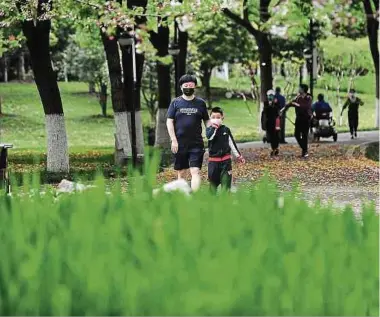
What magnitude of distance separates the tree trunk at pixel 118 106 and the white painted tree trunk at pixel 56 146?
5.70 ft

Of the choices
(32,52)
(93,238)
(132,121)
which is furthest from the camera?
(132,121)

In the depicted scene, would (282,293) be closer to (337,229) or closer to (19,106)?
(337,229)

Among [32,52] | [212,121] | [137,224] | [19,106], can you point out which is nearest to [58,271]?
[137,224]

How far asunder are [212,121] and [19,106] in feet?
149

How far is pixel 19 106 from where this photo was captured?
56094 millimetres

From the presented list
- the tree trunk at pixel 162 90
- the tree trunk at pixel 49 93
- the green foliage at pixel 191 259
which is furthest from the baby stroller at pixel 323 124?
the green foliage at pixel 191 259

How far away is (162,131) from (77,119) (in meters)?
25.4

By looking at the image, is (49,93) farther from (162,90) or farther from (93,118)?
(93,118)

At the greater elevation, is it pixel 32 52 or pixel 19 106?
pixel 32 52

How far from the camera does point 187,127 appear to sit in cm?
1223

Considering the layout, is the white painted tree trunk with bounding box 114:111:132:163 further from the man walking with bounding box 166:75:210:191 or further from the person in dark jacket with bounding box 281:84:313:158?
the man walking with bounding box 166:75:210:191

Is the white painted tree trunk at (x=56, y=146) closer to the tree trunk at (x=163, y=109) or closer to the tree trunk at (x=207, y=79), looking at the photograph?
the tree trunk at (x=163, y=109)

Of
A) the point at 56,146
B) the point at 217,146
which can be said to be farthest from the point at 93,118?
the point at 217,146

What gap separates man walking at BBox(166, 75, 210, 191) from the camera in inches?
479
